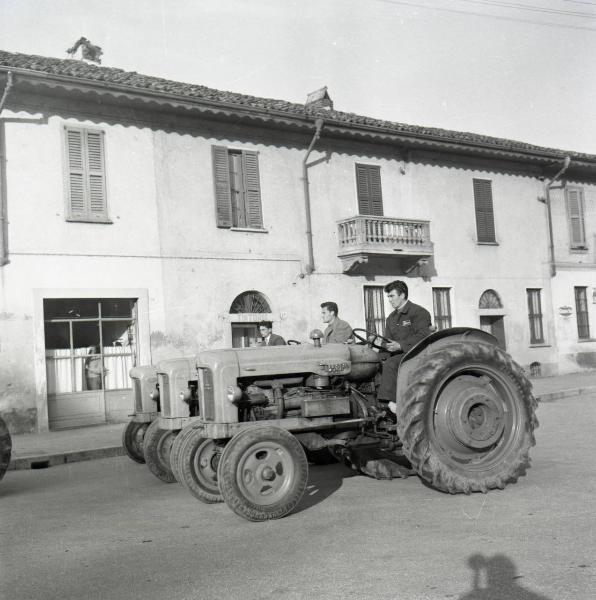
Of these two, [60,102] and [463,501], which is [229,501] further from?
[60,102]

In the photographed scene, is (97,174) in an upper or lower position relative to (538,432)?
upper

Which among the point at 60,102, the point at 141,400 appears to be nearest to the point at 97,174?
the point at 60,102

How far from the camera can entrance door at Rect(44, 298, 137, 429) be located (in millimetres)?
15961

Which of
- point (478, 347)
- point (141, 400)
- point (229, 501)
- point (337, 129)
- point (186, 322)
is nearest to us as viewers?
point (229, 501)

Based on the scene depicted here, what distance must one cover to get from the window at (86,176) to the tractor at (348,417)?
9871 mm

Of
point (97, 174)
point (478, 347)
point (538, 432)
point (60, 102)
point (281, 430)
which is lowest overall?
point (538, 432)

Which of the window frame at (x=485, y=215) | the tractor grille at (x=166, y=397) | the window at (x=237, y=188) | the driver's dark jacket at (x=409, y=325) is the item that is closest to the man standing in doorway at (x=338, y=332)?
the driver's dark jacket at (x=409, y=325)

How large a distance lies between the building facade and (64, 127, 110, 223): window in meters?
0.03

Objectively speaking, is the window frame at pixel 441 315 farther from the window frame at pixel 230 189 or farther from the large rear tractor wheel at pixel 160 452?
the large rear tractor wheel at pixel 160 452

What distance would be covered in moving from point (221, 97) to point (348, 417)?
12597 millimetres

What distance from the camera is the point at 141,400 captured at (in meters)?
9.35

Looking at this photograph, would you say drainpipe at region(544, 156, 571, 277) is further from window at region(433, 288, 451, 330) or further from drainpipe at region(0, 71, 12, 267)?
drainpipe at region(0, 71, 12, 267)

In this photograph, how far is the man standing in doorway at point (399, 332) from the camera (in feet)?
23.7

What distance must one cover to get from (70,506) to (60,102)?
10915 mm
